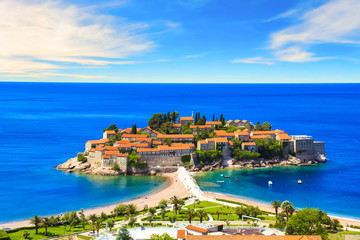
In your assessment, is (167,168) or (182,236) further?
(167,168)

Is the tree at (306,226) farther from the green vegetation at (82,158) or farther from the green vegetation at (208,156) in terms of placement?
the green vegetation at (82,158)

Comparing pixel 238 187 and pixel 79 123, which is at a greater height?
pixel 79 123

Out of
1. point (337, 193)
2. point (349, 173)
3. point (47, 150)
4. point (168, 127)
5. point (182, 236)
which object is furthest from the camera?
point (47, 150)

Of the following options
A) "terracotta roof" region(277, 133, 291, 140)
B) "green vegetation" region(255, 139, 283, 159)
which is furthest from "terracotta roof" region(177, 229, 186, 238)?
"terracotta roof" region(277, 133, 291, 140)

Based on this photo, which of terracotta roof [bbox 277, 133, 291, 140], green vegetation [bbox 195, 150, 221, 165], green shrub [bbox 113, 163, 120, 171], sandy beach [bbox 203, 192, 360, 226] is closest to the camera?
sandy beach [bbox 203, 192, 360, 226]

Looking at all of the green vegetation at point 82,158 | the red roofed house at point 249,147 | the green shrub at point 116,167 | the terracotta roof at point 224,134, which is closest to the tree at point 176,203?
the green shrub at point 116,167

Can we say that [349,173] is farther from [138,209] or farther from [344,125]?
[344,125]

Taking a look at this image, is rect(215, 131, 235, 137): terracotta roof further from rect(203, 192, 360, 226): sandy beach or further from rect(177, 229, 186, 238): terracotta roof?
rect(177, 229, 186, 238): terracotta roof

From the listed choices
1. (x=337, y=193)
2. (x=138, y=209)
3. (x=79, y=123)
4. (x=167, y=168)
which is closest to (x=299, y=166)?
(x=337, y=193)
